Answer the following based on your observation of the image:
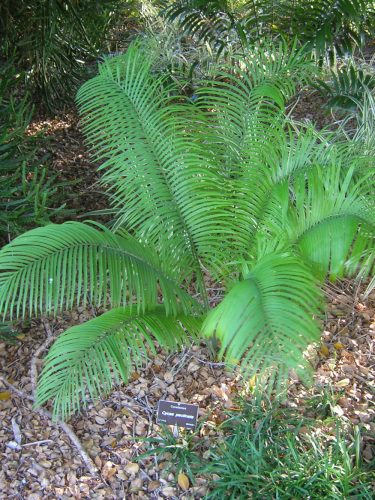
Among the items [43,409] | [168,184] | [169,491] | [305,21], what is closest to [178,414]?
[169,491]

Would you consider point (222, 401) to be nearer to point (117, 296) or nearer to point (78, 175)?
point (117, 296)

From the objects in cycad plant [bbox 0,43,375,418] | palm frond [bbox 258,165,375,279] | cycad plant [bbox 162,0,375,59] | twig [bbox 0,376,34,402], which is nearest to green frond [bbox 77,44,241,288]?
cycad plant [bbox 0,43,375,418]

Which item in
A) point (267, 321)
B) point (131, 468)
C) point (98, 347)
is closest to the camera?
point (267, 321)

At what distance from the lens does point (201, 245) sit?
2.12 metres

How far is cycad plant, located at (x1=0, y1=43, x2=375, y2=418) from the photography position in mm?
1527

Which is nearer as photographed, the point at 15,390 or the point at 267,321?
the point at 267,321

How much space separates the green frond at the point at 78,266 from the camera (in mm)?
1659

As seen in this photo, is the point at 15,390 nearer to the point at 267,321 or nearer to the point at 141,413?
the point at 141,413

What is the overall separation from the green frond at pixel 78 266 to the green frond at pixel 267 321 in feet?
1.12

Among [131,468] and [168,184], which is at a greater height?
[168,184]

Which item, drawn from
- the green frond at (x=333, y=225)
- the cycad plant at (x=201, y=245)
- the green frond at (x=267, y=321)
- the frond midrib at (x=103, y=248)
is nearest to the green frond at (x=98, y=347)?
the cycad plant at (x=201, y=245)

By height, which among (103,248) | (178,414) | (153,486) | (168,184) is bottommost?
(153,486)

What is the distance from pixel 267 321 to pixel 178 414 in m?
0.70

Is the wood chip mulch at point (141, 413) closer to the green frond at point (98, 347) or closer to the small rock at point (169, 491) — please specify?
the small rock at point (169, 491)
